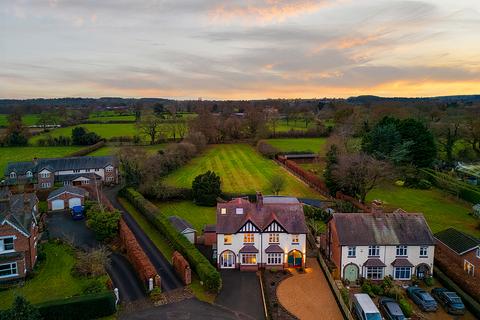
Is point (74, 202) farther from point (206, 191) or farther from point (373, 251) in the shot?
point (373, 251)

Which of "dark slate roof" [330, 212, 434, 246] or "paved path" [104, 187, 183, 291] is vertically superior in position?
"dark slate roof" [330, 212, 434, 246]

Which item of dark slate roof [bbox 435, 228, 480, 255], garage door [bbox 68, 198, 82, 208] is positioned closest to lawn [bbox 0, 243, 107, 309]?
garage door [bbox 68, 198, 82, 208]

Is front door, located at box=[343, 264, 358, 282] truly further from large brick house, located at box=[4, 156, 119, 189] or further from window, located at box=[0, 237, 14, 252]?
large brick house, located at box=[4, 156, 119, 189]

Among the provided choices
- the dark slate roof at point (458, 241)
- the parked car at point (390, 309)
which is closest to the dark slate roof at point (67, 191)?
the parked car at point (390, 309)

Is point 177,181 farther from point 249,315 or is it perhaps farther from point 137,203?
point 249,315

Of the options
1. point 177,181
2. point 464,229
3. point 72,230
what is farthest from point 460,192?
point 72,230

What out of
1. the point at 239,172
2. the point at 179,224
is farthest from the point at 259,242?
the point at 239,172
